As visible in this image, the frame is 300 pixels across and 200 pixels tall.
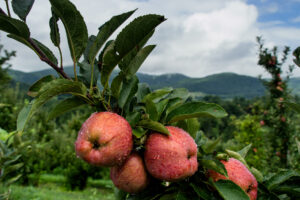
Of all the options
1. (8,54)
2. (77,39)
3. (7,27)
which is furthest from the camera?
(8,54)

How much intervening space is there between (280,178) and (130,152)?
0.57m

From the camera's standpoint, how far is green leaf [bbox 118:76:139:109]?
86 cm

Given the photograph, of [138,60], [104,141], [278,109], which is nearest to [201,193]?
[104,141]

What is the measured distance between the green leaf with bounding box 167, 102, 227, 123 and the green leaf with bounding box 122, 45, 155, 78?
19cm

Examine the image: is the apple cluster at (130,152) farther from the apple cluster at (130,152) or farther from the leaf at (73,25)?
the leaf at (73,25)

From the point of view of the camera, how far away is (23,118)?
2.42ft

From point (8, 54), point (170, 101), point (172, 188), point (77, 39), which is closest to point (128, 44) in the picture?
point (77, 39)

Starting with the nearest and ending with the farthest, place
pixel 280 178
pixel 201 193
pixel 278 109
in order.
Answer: pixel 201 193
pixel 280 178
pixel 278 109

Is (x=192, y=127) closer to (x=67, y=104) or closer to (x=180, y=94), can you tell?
(x=180, y=94)

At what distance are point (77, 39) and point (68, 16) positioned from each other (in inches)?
3.2

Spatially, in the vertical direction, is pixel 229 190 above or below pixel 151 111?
below

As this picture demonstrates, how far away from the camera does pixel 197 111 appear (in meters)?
0.83

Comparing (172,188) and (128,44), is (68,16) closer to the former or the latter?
(128,44)

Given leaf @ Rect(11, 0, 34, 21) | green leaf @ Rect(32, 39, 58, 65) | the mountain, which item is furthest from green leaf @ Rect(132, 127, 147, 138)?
the mountain
